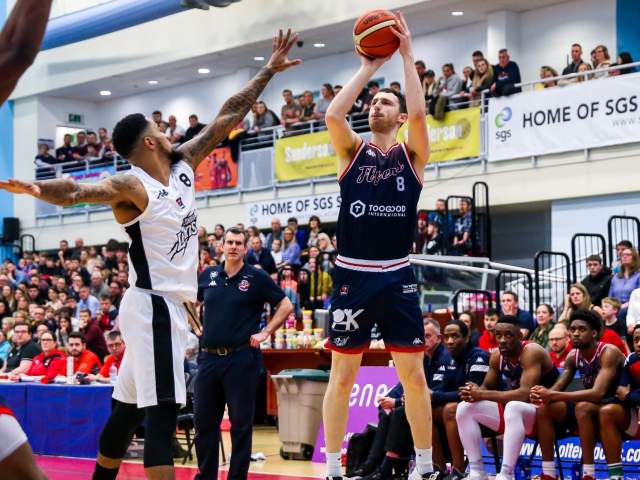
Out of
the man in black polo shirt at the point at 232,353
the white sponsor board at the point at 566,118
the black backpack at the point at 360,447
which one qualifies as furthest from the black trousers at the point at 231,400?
the white sponsor board at the point at 566,118

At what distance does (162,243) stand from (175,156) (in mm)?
593

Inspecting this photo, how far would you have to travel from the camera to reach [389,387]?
1132cm

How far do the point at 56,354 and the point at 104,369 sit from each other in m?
1.55

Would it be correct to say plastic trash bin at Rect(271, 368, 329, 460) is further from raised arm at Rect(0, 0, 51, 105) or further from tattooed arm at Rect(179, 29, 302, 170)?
raised arm at Rect(0, 0, 51, 105)

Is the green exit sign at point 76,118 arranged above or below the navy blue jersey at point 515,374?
above

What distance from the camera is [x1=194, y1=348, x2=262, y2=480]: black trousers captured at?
26.9 ft

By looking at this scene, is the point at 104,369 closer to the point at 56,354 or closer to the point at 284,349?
the point at 56,354

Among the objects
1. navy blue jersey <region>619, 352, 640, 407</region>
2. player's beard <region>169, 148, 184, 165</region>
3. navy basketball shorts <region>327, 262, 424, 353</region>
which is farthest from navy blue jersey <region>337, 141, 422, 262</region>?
navy blue jersey <region>619, 352, 640, 407</region>

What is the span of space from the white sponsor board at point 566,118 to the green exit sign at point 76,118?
659 inches

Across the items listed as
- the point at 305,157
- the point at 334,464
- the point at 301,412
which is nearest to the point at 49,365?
the point at 301,412

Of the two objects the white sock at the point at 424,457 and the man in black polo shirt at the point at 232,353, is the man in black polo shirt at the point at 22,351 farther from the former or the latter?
the white sock at the point at 424,457

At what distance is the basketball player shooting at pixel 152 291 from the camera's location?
5.66 metres

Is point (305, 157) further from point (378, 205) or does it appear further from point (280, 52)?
point (378, 205)

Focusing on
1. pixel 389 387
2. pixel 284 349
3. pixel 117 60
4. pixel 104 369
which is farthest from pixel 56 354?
pixel 117 60
